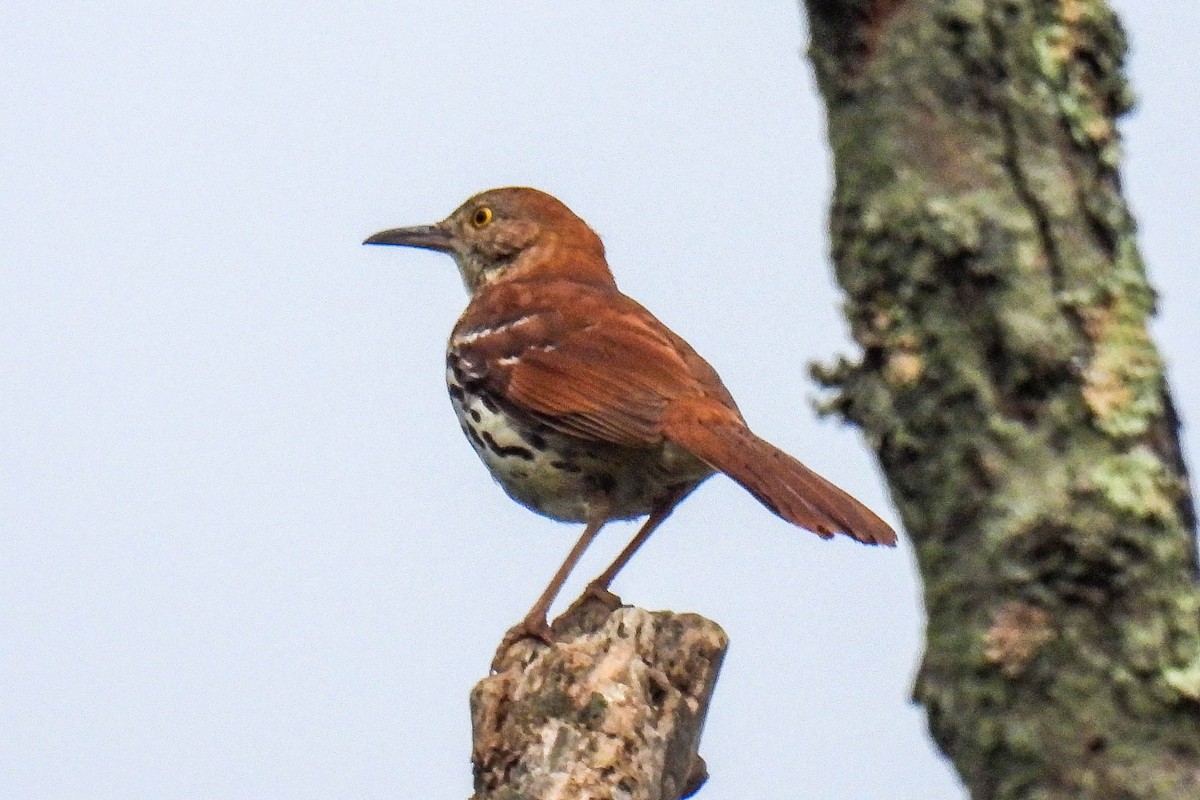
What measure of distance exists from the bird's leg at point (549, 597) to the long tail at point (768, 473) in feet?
1.46

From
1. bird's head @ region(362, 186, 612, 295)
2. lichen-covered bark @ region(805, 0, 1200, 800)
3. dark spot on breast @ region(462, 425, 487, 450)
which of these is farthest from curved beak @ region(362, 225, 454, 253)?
lichen-covered bark @ region(805, 0, 1200, 800)

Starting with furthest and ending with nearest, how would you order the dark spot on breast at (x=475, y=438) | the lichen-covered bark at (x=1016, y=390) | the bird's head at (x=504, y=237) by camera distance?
1. the bird's head at (x=504, y=237)
2. the dark spot on breast at (x=475, y=438)
3. the lichen-covered bark at (x=1016, y=390)

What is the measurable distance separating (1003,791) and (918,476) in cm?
31

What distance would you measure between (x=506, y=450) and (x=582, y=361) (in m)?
0.39

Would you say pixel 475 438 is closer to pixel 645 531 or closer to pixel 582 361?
pixel 582 361

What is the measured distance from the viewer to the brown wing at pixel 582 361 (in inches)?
215

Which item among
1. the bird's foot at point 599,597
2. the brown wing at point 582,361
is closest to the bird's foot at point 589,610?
the bird's foot at point 599,597

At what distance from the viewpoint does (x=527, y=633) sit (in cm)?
494

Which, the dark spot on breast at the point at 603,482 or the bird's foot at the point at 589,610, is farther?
the dark spot on breast at the point at 603,482

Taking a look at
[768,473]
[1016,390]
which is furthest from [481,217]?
[1016,390]

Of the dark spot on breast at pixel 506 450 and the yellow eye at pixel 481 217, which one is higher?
the yellow eye at pixel 481 217

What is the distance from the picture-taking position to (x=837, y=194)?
6.23 feet

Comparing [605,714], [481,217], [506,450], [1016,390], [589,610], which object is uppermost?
[481,217]

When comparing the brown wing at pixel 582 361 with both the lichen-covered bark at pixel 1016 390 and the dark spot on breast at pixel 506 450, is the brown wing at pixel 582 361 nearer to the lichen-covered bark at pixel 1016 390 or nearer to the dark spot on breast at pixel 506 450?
the dark spot on breast at pixel 506 450
